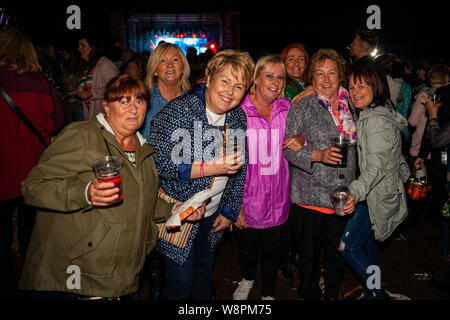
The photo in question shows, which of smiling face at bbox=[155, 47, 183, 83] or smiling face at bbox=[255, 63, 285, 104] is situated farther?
smiling face at bbox=[155, 47, 183, 83]

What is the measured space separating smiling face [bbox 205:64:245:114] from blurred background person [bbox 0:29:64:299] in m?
1.62

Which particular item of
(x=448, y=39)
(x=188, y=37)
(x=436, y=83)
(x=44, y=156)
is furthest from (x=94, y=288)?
(x=188, y=37)

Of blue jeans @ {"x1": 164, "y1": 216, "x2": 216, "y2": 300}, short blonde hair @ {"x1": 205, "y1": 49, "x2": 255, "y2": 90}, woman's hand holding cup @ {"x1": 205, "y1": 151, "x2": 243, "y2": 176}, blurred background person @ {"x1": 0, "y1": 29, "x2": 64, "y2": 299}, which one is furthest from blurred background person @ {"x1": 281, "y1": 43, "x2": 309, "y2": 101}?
blurred background person @ {"x1": 0, "y1": 29, "x2": 64, "y2": 299}

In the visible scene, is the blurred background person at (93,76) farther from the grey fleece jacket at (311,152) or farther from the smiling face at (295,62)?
the grey fleece jacket at (311,152)

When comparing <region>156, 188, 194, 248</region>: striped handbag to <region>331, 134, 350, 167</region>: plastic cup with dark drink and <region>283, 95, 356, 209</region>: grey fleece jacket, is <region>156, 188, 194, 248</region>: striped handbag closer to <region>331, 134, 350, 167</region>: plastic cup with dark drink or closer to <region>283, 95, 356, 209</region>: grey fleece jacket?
<region>283, 95, 356, 209</region>: grey fleece jacket

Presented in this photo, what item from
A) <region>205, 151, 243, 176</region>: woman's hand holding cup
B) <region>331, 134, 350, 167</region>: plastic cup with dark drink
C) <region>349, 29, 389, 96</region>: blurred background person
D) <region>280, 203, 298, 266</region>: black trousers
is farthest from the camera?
<region>349, 29, 389, 96</region>: blurred background person

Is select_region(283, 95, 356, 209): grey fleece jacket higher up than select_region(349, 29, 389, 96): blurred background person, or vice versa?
select_region(349, 29, 389, 96): blurred background person

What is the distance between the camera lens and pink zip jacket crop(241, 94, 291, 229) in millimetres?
2566

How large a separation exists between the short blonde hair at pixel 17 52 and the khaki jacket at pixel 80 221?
1.39 metres

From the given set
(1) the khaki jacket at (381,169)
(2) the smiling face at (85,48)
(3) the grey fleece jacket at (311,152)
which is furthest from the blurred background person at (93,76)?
(1) the khaki jacket at (381,169)

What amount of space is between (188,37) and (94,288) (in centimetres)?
1703

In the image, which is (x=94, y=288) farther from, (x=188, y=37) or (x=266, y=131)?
(x=188, y=37)

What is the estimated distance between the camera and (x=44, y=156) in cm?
160

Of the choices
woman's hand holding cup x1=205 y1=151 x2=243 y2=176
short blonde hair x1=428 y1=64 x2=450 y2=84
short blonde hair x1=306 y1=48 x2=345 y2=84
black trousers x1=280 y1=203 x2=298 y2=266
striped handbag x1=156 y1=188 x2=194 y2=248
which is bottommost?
black trousers x1=280 y1=203 x2=298 y2=266
